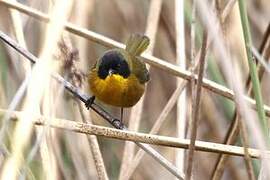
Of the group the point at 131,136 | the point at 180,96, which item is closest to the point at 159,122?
the point at 180,96

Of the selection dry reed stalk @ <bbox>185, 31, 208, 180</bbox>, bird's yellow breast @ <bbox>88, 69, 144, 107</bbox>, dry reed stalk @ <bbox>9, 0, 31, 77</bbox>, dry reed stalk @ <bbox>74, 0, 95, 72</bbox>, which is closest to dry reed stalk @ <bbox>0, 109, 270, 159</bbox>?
dry reed stalk @ <bbox>185, 31, 208, 180</bbox>

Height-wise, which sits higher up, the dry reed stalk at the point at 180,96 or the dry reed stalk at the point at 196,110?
the dry reed stalk at the point at 180,96

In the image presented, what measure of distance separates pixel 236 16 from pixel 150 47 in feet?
1.81

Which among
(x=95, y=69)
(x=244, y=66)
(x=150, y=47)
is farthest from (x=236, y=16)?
(x=95, y=69)

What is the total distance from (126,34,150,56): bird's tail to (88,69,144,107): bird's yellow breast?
0.13m

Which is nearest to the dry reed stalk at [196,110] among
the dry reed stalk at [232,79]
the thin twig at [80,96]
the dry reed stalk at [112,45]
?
the dry reed stalk at [232,79]

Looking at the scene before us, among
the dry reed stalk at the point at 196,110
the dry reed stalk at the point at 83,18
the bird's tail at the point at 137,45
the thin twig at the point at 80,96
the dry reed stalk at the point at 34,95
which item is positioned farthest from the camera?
the dry reed stalk at the point at 83,18

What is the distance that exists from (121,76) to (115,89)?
109 mm

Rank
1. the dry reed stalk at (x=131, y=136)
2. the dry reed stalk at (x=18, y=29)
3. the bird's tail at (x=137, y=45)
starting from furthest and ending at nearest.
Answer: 1. the bird's tail at (x=137, y=45)
2. the dry reed stalk at (x=18, y=29)
3. the dry reed stalk at (x=131, y=136)

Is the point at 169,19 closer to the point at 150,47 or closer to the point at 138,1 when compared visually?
the point at 138,1

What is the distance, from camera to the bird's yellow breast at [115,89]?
237 centimetres

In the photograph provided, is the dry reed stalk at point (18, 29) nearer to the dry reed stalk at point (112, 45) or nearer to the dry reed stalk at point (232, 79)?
the dry reed stalk at point (112, 45)

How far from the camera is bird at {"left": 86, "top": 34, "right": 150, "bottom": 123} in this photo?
2.38 metres

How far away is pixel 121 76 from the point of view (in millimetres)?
2471
